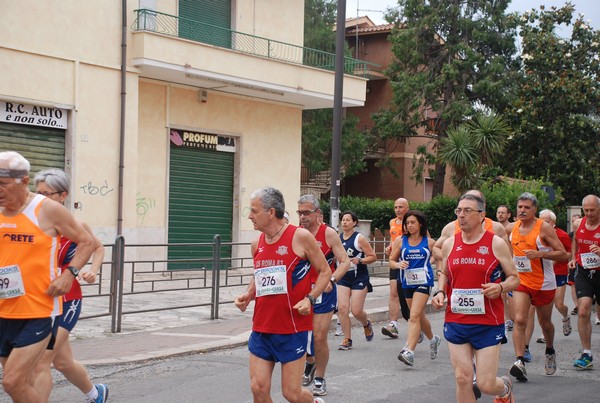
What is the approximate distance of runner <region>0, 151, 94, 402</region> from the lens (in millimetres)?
5543

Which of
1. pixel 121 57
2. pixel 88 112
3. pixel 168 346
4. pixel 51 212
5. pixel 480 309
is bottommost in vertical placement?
pixel 168 346

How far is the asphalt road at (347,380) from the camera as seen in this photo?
8391 millimetres

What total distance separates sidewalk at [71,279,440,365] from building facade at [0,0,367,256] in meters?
6.07

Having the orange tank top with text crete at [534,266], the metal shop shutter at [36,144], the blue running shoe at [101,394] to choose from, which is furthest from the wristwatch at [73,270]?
the metal shop shutter at [36,144]

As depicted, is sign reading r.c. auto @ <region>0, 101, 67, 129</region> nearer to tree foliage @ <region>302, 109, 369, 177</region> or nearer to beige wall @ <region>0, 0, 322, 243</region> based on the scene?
beige wall @ <region>0, 0, 322, 243</region>

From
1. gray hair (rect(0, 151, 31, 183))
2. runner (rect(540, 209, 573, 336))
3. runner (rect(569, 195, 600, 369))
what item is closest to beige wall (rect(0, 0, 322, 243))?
runner (rect(540, 209, 573, 336))

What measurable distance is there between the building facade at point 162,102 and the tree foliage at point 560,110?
9444 millimetres

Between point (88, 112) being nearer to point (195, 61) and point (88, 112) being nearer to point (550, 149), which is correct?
point (195, 61)

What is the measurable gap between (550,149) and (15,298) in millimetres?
28636

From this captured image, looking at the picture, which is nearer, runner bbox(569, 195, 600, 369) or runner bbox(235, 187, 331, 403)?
runner bbox(235, 187, 331, 403)

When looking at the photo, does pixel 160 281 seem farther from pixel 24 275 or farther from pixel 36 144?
pixel 24 275

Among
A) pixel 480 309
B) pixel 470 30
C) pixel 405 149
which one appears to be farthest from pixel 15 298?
pixel 405 149

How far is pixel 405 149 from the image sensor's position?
129 ft

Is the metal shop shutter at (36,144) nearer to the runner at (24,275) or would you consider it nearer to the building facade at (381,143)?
the runner at (24,275)
